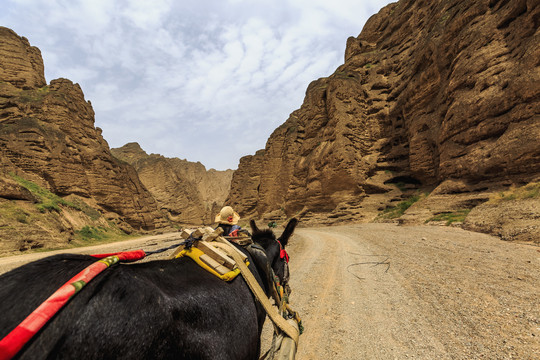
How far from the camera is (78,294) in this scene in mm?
1138

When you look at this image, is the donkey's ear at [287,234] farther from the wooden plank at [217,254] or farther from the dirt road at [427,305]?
the wooden plank at [217,254]

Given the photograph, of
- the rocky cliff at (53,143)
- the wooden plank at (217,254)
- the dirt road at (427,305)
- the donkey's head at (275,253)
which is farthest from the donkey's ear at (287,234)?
the rocky cliff at (53,143)

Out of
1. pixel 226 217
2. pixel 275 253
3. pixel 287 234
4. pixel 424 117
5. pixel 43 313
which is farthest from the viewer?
pixel 424 117

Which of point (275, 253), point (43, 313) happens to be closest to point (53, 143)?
point (275, 253)

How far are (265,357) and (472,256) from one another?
6.53m

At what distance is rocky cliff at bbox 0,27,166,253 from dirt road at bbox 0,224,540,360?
23.3m

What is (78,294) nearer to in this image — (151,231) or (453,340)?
(453,340)

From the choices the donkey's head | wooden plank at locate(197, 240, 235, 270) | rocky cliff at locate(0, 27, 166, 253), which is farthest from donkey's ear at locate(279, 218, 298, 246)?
rocky cliff at locate(0, 27, 166, 253)

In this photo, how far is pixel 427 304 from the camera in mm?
3926

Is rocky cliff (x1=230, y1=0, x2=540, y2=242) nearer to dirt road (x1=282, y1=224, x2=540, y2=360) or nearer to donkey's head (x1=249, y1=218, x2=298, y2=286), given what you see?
dirt road (x1=282, y1=224, x2=540, y2=360)

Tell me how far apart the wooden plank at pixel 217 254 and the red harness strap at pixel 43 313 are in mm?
833

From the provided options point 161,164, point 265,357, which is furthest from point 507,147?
point 161,164

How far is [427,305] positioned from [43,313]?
4.97 meters

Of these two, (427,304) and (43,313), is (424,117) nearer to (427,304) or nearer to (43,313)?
(427,304)
